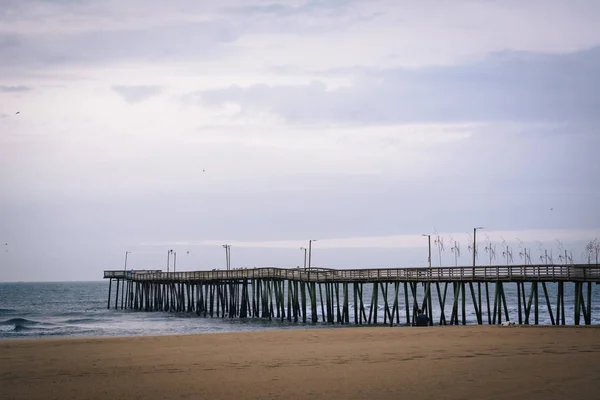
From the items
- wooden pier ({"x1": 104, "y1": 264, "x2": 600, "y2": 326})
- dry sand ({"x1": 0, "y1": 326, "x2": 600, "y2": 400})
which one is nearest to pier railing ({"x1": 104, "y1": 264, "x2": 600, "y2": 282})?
wooden pier ({"x1": 104, "y1": 264, "x2": 600, "y2": 326})

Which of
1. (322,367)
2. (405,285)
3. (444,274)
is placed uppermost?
(444,274)

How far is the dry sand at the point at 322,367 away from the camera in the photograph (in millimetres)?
17594

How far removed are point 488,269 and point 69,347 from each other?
2266 cm

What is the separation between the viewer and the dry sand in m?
17.6

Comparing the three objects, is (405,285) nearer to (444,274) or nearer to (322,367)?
(444,274)

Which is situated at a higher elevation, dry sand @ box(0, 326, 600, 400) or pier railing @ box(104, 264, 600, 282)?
pier railing @ box(104, 264, 600, 282)

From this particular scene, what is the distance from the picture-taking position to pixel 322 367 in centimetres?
2152

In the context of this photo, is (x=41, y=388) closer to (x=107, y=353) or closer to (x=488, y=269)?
(x=107, y=353)

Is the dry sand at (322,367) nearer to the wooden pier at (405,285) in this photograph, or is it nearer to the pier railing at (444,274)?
the pier railing at (444,274)

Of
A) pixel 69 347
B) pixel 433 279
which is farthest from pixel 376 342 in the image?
pixel 433 279

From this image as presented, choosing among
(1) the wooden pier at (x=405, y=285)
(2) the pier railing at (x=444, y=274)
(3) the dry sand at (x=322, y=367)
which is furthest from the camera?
(1) the wooden pier at (x=405, y=285)

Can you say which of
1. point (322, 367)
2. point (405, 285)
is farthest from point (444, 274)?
point (322, 367)

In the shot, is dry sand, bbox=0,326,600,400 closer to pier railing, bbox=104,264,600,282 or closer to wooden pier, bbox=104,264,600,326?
pier railing, bbox=104,264,600,282

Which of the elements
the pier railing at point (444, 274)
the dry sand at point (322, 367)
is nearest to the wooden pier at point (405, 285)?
the pier railing at point (444, 274)
